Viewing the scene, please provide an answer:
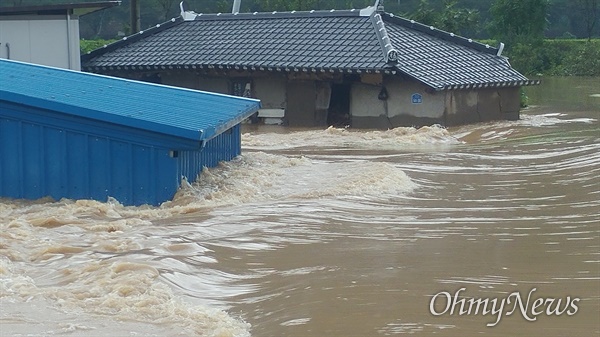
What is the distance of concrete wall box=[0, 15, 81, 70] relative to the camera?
20.8 metres

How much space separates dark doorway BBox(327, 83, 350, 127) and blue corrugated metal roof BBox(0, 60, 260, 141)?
775 centimetres

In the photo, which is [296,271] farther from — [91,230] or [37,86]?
[37,86]

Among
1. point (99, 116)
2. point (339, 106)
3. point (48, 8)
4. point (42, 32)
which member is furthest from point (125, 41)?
point (99, 116)

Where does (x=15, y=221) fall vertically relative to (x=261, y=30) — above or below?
below

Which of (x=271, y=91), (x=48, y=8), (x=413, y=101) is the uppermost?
(x=48, y=8)

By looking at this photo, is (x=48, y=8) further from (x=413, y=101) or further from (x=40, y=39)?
(x=413, y=101)

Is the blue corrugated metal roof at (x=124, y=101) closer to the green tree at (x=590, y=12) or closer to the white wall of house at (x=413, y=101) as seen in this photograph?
the white wall of house at (x=413, y=101)

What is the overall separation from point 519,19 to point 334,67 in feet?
89.2

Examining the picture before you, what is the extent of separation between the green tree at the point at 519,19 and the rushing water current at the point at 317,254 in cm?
3161

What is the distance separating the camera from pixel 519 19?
47219mm

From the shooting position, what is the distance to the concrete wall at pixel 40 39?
20.8 metres

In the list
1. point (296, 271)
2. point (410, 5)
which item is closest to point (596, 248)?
point (296, 271)

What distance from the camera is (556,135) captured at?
2006 cm

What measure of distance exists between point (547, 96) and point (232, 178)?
2099cm
